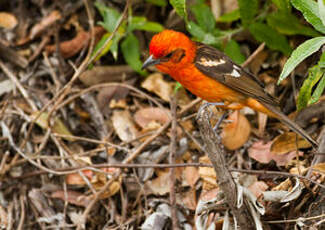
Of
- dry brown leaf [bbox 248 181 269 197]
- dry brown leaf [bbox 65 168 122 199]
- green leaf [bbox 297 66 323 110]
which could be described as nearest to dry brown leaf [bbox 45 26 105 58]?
dry brown leaf [bbox 65 168 122 199]

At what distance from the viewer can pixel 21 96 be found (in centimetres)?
535

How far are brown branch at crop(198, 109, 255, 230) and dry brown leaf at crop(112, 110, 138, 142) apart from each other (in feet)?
5.82

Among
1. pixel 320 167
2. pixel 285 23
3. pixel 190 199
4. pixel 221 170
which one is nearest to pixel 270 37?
pixel 285 23

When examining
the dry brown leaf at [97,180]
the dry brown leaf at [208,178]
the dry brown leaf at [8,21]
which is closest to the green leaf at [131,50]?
the dry brown leaf at [97,180]

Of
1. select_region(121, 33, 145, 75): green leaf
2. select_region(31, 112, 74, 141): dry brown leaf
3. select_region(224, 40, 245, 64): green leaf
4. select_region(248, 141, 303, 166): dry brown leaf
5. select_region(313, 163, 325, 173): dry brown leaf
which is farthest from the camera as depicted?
select_region(121, 33, 145, 75): green leaf

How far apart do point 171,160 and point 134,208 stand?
0.65m

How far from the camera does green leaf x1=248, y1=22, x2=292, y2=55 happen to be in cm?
454

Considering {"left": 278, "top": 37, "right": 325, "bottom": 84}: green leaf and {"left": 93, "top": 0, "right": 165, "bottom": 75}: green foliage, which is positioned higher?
{"left": 278, "top": 37, "right": 325, "bottom": 84}: green leaf

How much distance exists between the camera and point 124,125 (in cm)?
509

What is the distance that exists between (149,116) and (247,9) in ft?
4.92

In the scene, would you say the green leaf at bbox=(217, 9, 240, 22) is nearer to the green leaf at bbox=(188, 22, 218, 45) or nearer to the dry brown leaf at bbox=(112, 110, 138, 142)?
the green leaf at bbox=(188, 22, 218, 45)

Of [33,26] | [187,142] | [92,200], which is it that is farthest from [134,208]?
[33,26]

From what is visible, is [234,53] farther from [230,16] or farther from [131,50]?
[131,50]

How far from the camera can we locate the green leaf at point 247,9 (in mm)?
4348
